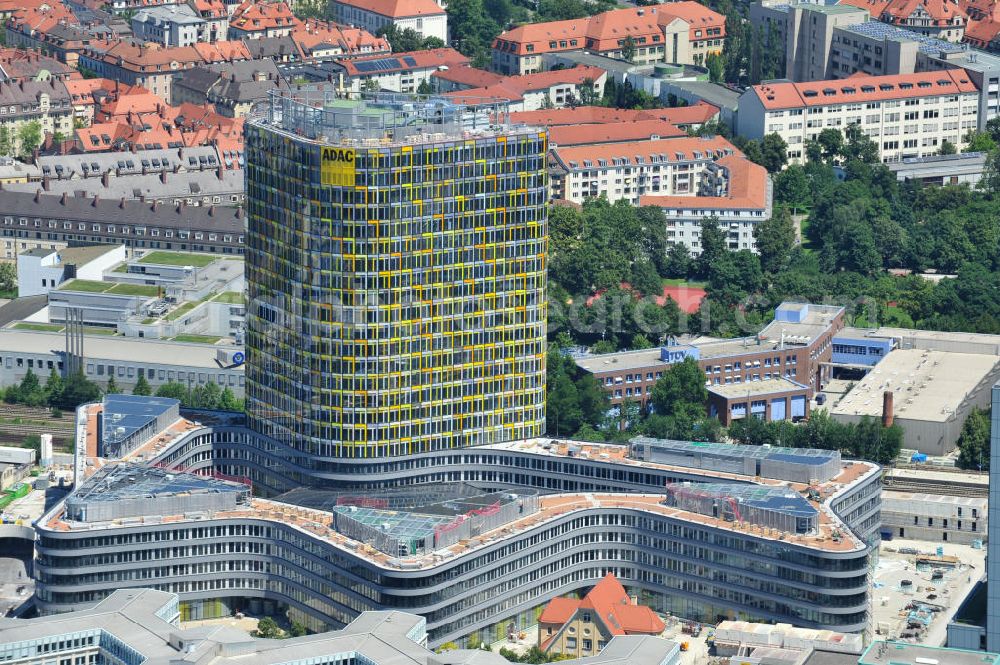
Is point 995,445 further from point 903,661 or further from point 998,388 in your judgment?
point 903,661

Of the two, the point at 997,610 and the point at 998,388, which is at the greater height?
the point at 998,388

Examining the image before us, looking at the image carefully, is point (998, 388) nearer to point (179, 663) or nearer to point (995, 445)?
point (995, 445)

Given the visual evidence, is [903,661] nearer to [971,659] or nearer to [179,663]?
[971,659]

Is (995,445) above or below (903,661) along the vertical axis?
above

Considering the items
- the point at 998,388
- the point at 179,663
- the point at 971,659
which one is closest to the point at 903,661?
the point at 971,659

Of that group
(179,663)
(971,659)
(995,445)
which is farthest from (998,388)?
(179,663)

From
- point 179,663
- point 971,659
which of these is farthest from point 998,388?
point 179,663
